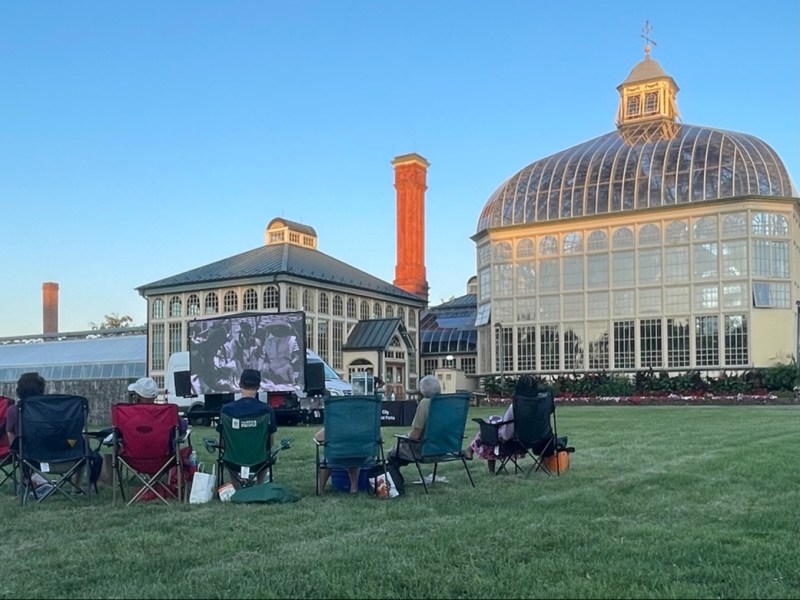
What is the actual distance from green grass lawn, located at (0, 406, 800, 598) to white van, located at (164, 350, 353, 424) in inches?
567

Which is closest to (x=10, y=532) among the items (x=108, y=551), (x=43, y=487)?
(x=108, y=551)

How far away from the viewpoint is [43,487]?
8.92 m

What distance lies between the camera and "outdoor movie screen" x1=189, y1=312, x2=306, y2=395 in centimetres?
2291

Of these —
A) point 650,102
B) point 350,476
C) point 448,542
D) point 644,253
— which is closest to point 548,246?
point 644,253

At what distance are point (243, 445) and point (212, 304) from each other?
125 ft

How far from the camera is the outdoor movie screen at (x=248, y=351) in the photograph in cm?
2291

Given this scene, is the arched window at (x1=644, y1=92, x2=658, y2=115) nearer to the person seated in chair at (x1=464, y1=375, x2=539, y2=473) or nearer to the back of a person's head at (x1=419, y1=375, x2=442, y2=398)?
the person seated in chair at (x1=464, y1=375, x2=539, y2=473)

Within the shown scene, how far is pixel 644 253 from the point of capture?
43.4 m

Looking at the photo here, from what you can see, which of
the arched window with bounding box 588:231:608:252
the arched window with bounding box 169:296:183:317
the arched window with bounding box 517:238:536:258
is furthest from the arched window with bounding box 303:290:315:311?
the arched window with bounding box 588:231:608:252

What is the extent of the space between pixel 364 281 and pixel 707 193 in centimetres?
1948

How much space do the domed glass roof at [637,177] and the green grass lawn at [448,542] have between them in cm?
3482

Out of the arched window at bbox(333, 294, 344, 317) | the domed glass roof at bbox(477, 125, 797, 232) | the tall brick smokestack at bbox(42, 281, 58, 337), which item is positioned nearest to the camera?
the domed glass roof at bbox(477, 125, 797, 232)

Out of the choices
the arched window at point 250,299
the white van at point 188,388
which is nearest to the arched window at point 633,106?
the arched window at point 250,299

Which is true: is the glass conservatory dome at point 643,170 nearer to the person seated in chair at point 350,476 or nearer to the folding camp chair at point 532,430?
the folding camp chair at point 532,430
